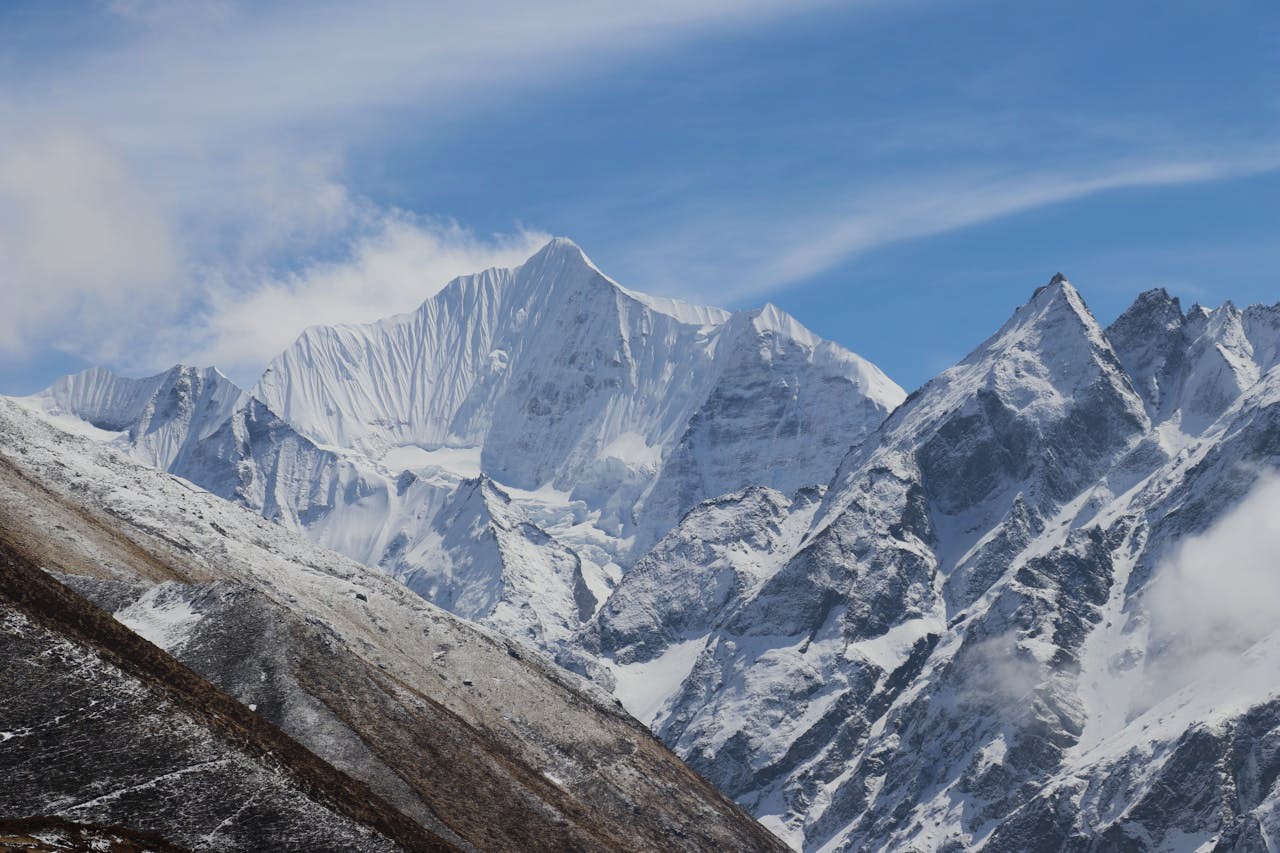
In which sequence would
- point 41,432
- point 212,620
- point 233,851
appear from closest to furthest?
point 233,851, point 212,620, point 41,432

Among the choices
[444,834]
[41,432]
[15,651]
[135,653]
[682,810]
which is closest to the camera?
[15,651]

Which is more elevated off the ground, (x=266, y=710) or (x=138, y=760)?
(x=138, y=760)

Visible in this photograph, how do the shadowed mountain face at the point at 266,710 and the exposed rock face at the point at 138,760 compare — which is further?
the shadowed mountain face at the point at 266,710

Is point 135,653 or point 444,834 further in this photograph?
point 444,834

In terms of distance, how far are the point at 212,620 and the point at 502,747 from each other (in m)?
33.5

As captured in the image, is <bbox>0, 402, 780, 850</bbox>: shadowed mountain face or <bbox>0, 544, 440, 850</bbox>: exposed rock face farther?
<bbox>0, 402, 780, 850</bbox>: shadowed mountain face

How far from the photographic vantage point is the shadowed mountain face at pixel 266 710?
8988 cm

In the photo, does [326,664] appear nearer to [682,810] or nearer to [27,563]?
[27,563]

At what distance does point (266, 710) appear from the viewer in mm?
127188

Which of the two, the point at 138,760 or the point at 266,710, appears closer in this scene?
the point at 138,760

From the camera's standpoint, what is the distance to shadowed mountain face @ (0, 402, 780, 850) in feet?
295

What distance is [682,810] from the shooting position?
171 m

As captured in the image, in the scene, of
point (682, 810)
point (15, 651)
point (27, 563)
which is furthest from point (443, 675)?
point (15, 651)

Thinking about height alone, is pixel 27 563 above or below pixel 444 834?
above
